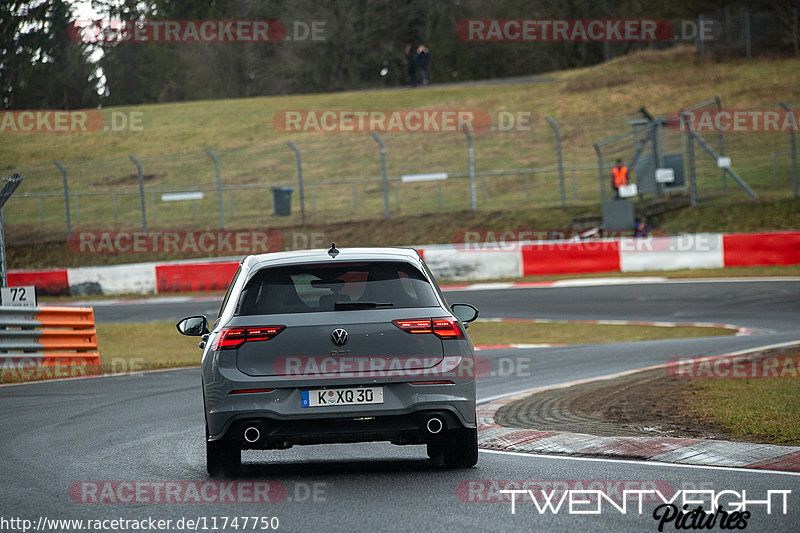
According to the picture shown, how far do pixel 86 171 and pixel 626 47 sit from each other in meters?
46.8

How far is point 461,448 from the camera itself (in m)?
7.85

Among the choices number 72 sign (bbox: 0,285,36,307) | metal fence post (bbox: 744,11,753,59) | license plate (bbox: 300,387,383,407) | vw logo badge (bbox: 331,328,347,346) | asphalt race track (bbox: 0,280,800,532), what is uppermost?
metal fence post (bbox: 744,11,753,59)

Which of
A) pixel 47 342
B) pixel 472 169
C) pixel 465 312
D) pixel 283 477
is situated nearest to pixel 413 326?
pixel 465 312

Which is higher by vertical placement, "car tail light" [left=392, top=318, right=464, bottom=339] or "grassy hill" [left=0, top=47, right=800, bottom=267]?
"grassy hill" [left=0, top=47, right=800, bottom=267]

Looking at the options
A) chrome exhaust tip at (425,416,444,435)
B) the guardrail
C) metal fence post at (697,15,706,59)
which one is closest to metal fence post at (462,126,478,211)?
the guardrail

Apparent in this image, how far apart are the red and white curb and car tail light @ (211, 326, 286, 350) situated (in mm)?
2506

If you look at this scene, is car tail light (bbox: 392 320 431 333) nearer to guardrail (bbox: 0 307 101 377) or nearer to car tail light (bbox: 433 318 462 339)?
car tail light (bbox: 433 318 462 339)

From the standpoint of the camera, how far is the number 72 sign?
1628cm

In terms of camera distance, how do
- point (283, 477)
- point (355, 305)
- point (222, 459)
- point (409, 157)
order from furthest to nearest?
1. point (409, 157)
2. point (283, 477)
3. point (222, 459)
4. point (355, 305)

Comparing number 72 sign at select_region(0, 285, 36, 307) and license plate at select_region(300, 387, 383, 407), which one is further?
number 72 sign at select_region(0, 285, 36, 307)

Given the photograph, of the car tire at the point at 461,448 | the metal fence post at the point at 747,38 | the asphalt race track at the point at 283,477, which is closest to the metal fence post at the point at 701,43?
the metal fence post at the point at 747,38

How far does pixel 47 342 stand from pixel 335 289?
10.6 metres

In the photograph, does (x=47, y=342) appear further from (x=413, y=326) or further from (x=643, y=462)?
(x=643, y=462)

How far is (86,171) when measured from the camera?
38.3 m
